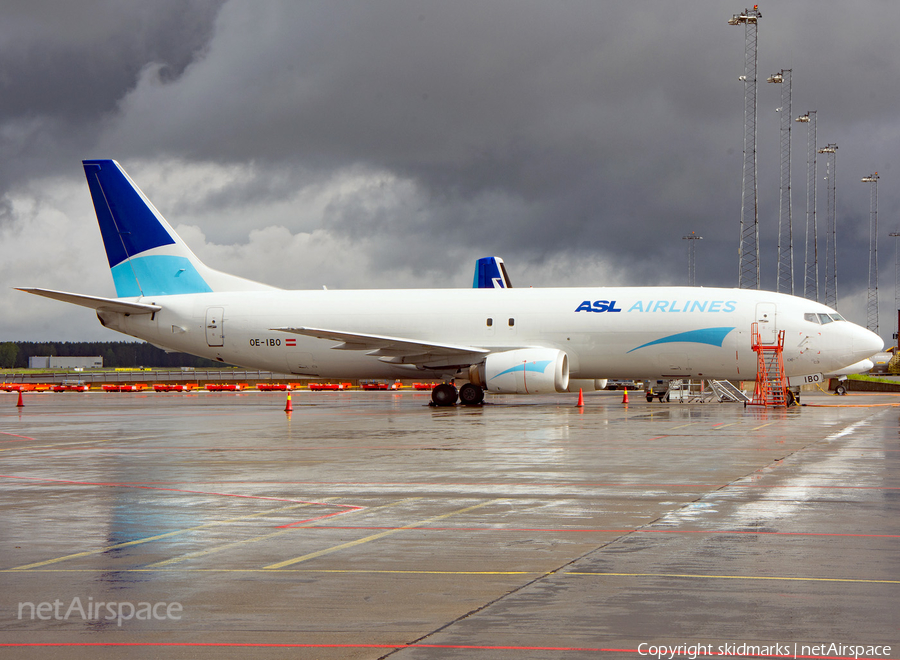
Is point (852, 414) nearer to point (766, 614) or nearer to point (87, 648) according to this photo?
point (766, 614)

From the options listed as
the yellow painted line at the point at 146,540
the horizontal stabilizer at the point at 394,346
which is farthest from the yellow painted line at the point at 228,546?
the horizontal stabilizer at the point at 394,346

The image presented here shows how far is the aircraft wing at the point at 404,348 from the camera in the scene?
3328 cm

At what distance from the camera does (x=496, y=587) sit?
695 cm

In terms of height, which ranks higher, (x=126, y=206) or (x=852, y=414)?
(x=126, y=206)

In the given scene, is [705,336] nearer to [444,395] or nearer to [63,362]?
[444,395]

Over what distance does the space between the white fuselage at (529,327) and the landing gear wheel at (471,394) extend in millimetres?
1481

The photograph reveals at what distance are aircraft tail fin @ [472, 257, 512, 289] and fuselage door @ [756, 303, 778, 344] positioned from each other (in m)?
27.7

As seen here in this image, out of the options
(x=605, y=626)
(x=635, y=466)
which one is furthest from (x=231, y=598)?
(x=635, y=466)

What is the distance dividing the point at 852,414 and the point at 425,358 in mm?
15574

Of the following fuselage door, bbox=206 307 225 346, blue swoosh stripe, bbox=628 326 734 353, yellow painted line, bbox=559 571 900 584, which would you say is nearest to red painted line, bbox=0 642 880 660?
yellow painted line, bbox=559 571 900 584

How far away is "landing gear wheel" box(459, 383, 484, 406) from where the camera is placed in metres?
35.3

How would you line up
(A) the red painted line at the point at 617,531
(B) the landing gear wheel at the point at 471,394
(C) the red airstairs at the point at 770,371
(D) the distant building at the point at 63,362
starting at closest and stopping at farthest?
(A) the red painted line at the point at 617,531
(C) the red airstairs at the point at 770,371
(B) the landing gear wheel at the point at 471,394
(D) the distant building at the point at 63,362

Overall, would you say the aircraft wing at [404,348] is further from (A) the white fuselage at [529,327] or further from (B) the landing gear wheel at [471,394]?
(B) the landing gear wheel at [471,394]

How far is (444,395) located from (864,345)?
51.9 feet
